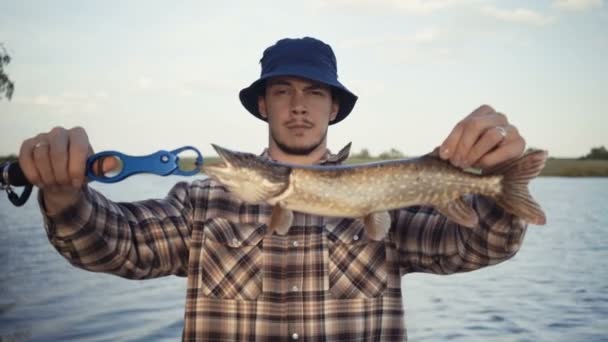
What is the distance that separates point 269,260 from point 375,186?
1175mm

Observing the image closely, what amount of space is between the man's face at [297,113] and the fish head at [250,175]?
134 cm

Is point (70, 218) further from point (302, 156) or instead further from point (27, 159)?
point (302, 156)

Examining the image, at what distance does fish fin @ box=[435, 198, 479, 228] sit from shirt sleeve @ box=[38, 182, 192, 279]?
1.80 meters

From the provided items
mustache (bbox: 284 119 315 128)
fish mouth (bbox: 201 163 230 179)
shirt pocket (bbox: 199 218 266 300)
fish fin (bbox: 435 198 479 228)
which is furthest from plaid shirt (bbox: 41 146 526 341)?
fish mouth (bbox: 201 163 230 179)

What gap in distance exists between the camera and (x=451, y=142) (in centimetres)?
273

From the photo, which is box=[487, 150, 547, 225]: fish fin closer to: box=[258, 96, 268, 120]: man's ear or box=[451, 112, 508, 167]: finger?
box=[451, 112, 508, 167]: finger

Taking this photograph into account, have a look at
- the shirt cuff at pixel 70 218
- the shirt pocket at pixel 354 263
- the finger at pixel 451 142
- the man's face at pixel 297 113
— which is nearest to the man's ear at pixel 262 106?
the man's face at pixel 297 113

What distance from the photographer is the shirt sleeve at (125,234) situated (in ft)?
10.3

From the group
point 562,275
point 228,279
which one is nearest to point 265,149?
point 228,279

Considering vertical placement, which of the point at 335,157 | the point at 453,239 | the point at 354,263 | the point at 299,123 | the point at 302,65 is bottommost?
the point at 354,263

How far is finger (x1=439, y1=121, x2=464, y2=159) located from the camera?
8.90ft

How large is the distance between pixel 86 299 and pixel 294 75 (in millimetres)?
10435

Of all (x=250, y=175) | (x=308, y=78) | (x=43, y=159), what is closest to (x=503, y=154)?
(x=250, y=175)

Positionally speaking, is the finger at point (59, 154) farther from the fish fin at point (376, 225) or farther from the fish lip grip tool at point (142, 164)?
the fish fin at point (376, 225)
